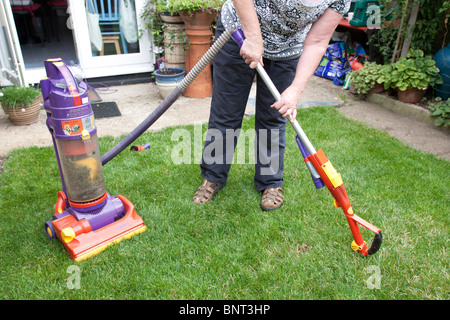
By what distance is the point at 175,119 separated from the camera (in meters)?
3.90

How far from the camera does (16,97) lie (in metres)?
3.49

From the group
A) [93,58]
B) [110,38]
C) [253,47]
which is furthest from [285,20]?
[110,38]

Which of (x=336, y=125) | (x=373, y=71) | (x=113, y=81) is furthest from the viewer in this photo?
(x=113, y=81)

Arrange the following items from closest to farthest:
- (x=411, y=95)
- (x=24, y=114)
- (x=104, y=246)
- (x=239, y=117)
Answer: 1. (x=104, y=246)
2. (x=239, y=117)
3. (x=24, y=114)
4. (x=411, y=95)

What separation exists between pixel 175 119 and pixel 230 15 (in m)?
1.99

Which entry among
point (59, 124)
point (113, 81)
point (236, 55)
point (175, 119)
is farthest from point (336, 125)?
point (113, 81)

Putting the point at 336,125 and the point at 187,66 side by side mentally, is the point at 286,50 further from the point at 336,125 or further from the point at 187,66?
the point at 187,66

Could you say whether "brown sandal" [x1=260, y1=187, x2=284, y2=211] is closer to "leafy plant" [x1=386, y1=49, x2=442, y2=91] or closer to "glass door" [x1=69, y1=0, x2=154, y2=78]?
"leafy plant" [x1=386, y1=49, x2=442, y2=91]

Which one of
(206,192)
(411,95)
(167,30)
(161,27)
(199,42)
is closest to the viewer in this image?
(206,192)

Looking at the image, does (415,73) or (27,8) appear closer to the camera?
(415,73)

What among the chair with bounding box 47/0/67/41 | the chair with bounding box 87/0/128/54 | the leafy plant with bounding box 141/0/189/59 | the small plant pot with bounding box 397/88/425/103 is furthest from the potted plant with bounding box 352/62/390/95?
the chair with bounding box 47/0/67/41

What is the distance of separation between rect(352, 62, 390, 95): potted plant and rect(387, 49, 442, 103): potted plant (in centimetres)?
12

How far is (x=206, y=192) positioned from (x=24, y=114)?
2.27 meters

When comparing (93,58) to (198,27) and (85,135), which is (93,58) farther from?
(85,135)
